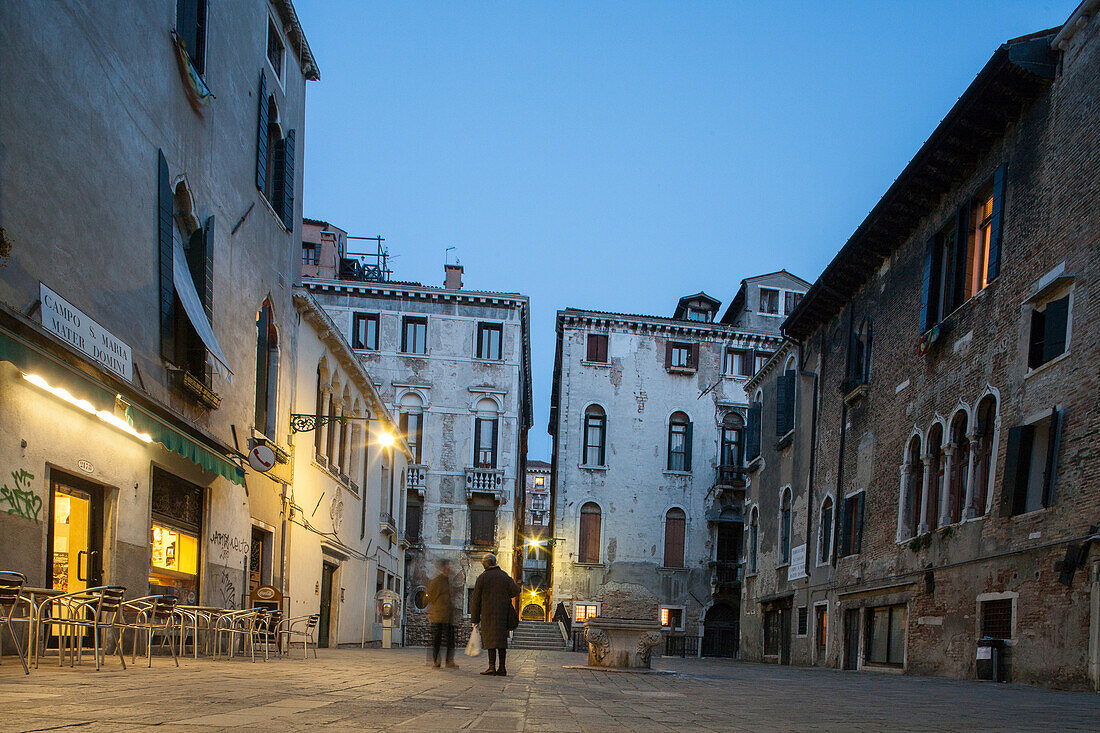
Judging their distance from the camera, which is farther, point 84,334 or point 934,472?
point 934,472

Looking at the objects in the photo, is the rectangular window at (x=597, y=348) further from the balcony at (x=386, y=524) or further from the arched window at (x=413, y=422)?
the balcony at (x=386, y=524)

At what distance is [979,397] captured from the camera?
53.7 feet

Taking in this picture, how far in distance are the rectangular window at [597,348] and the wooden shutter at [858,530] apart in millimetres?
22150

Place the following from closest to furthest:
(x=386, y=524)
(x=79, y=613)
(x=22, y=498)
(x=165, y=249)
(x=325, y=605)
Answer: (x=22, y=498) → (x=79, y=613) → (x=165, y=249) → (x=325, y=605) → (x=386, y=524)

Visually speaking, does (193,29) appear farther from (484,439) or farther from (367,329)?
(484,439)

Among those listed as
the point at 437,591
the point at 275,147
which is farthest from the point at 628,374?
the point at 437,591

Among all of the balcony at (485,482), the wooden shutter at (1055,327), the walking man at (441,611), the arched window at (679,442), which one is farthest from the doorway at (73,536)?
the arched window at (679,442)

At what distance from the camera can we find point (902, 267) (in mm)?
21188

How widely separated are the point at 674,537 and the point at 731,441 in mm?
4945

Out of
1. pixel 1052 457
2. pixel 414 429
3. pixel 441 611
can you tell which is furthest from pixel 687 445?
pixel 441 611

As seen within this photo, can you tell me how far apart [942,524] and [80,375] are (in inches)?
545

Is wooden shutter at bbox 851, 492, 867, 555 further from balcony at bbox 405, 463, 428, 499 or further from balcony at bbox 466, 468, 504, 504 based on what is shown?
balcony at bbox 405, 463, 428, 499

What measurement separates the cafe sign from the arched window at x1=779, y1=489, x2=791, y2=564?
20.8m

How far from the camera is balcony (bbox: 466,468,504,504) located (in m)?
A: 40.5
